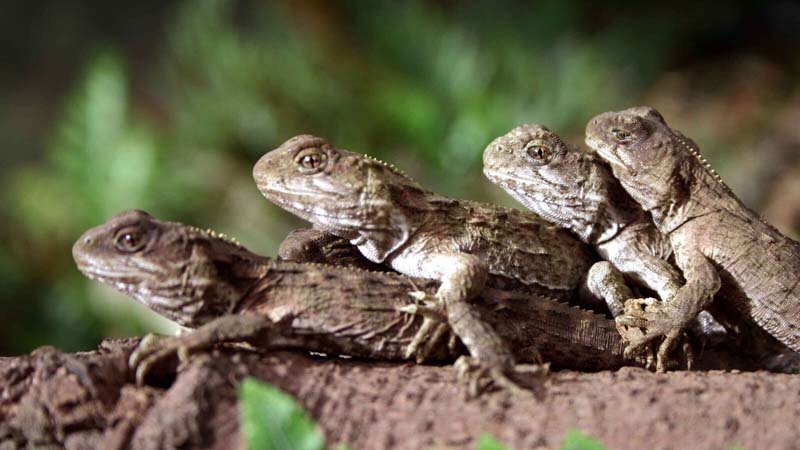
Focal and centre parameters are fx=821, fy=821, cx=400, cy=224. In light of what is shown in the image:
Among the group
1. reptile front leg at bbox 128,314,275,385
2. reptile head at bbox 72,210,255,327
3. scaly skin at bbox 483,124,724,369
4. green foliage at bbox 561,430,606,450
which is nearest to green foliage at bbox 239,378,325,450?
reptile front leg at bbox 128,314,275,385

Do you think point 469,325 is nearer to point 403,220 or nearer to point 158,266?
point 403,220

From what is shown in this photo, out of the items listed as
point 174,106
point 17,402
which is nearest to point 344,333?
point 17,402

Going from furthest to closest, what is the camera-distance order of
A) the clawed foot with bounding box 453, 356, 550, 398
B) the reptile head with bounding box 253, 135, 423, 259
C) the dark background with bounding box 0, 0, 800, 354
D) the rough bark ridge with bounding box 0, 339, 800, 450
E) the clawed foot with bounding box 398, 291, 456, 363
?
the dark background with bounding box 0, 0, 800, 354 < the reptile head with bounding box 253, 135, 423, 259 < the clawed foot with bounding box 398, 291, 456, 363 < the clawed foot with bounding box 453, 356, 550, 398 < the rough bark ridge with bounding box 0, 339, 800, 450

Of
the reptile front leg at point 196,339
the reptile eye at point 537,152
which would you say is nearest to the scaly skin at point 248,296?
the reptile front leg at point 196,339

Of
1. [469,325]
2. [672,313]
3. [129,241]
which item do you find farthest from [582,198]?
[129,241]

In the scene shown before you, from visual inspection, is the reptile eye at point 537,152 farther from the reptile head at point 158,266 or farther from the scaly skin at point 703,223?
the reptile head at point 158,266

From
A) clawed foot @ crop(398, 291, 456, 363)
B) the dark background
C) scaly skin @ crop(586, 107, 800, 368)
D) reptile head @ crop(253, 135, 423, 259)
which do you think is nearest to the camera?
clawed foot @ crop(398, 291, 456, 363)

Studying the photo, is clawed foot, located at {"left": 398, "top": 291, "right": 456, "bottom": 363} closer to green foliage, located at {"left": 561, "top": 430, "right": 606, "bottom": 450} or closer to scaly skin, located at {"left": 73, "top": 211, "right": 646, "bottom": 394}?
scaly skin, located at {"left": 73, "top": 211, "right": 646, "bottom": 394}
